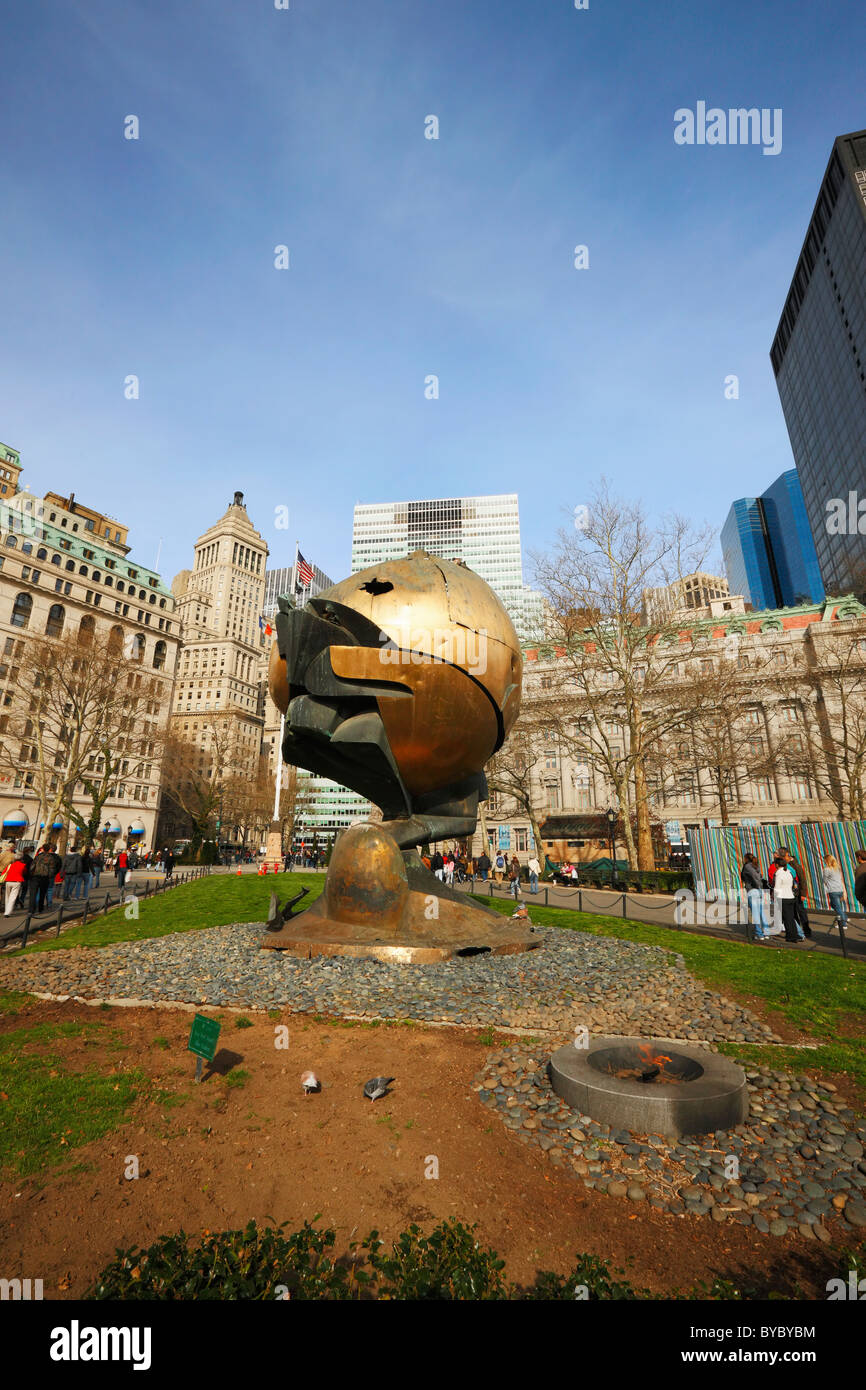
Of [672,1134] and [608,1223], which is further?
[672,1134]

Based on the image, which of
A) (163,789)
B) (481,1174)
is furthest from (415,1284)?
(163,789)

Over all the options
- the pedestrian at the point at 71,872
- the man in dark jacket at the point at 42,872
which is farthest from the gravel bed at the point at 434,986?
the pedestrian at the point at 71,872

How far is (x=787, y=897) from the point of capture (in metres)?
13.6

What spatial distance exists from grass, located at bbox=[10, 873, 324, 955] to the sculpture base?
3.15 metres

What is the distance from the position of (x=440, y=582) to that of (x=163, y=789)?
7168cm

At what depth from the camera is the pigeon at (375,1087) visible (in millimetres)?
5250

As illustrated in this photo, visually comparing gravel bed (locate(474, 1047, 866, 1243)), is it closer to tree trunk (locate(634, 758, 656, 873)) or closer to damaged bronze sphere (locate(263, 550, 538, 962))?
damaged bronze sphere (locate(263, 550, 538, 962))

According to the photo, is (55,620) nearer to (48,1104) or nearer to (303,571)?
(303,571)

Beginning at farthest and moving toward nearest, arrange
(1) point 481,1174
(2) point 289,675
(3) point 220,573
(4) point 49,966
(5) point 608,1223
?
(3) point 220,573
(2) point 289,675
(4) point 49,966
(1) point 481,1174
(5) point 608,1223

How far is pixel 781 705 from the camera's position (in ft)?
159

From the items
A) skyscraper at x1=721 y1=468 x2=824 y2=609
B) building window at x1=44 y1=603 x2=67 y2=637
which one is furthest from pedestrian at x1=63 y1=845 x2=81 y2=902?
skyscraper at x1=721 y1=468 x2=824 y2=609

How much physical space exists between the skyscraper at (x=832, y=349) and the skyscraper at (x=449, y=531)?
53321 millimetres

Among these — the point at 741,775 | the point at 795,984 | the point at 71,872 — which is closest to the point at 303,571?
the point at 71,872
